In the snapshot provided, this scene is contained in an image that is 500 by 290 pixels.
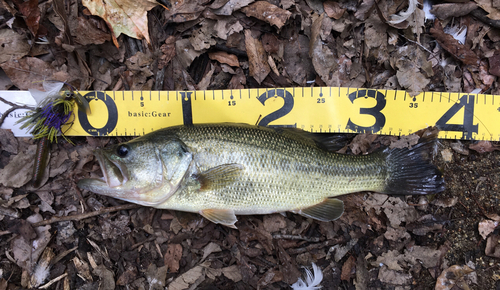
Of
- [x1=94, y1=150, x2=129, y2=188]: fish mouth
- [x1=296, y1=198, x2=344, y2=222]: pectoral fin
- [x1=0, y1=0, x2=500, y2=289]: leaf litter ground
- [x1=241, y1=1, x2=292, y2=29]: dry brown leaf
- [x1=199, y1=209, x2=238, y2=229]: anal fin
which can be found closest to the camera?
[x1=94, y1=150, x2=129, y2=188]: fish mouth

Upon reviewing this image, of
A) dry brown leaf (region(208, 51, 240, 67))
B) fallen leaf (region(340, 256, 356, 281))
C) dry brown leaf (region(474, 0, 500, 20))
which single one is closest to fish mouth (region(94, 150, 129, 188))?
dry brown leaf (region(208, 51, 240, 67))

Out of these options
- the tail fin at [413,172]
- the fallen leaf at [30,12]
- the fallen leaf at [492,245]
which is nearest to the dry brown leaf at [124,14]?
the fallen leaf at [30,12]

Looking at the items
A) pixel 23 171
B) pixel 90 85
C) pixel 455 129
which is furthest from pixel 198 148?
pixel 455 129

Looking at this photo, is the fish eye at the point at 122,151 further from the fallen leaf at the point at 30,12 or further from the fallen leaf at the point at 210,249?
the fallen leaf at the point at 30,12

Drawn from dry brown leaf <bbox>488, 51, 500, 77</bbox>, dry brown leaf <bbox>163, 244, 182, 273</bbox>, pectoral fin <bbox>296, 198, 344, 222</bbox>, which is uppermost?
dry brown leaf <bbox>488, 51, 500, 77</bbox>

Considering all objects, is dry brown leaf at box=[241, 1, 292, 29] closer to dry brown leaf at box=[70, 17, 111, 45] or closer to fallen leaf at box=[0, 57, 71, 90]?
dry brown leaf at box=[70, 17, 111, 45]

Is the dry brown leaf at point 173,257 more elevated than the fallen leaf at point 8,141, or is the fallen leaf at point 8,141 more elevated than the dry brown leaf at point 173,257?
the fallen leaf at point 8,141
